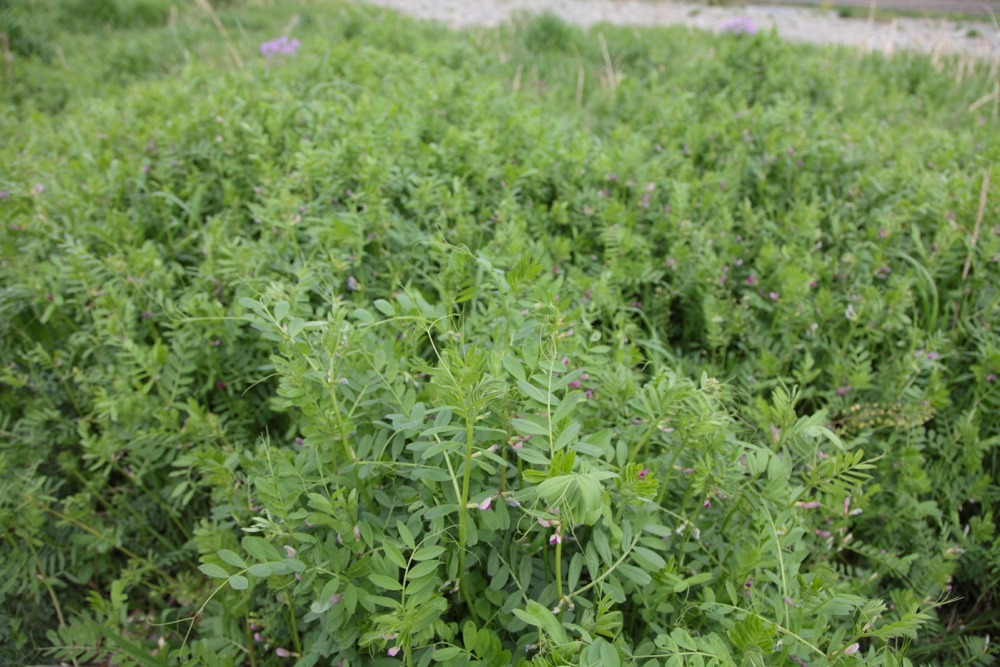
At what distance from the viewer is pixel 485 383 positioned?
1479mm

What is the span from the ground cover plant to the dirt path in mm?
5715

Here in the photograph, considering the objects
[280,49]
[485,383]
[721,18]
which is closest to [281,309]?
[485,383]

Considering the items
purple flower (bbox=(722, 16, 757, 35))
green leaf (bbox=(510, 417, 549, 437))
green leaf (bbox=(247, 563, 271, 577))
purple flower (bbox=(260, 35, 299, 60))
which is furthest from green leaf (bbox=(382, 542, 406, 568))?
purple flower (bbox=(722, 16, 757, 35))

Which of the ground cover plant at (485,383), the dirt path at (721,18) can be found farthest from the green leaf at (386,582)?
the dirt path at (721,18)

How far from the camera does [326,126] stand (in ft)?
11.0

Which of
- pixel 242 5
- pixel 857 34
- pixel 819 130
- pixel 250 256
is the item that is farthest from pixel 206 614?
pixel 857 34

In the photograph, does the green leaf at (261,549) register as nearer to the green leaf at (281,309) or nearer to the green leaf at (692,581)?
the green leaf at (281,309)

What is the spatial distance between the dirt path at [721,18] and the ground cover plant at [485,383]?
572cm

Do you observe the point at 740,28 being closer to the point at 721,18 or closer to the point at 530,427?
the point at 530,427

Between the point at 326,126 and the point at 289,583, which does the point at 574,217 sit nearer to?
the point at 326,126

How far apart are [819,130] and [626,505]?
2.84 meters

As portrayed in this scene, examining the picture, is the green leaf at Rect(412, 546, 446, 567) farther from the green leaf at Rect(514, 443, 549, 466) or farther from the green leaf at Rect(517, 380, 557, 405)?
the green leaf at Rect(517, 380, 557, 405)

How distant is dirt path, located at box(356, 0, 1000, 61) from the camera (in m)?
9.09

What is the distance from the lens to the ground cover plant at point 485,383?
1.61 m
